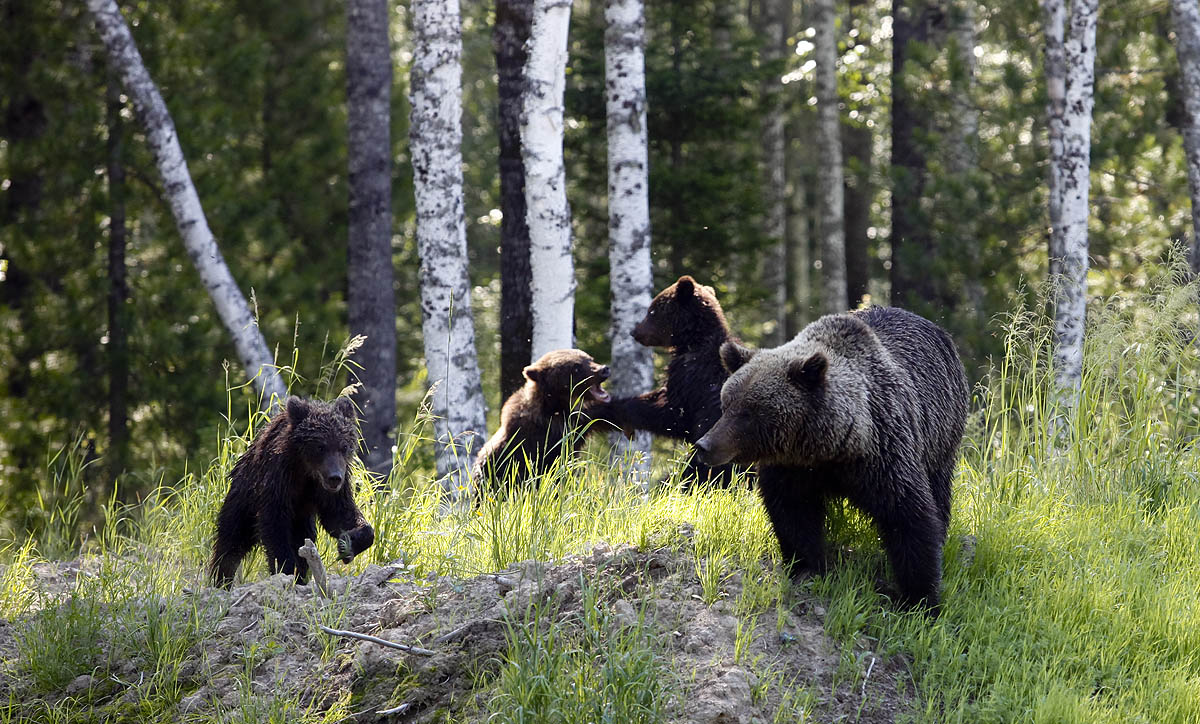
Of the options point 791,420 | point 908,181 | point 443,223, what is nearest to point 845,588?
point 791,420

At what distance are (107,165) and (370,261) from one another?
466cm

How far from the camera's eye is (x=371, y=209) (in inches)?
430

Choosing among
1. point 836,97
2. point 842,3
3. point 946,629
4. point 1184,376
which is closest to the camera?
point 946,629

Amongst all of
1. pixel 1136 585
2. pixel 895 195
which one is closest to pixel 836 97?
pixel 895 195

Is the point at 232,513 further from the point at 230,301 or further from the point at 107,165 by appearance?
the point at 107,165

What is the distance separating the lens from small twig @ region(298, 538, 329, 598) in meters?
4.69

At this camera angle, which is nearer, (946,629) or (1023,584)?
(946,629)

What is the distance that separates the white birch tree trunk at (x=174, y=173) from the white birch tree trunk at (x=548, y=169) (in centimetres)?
323

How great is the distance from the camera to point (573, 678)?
156 inches

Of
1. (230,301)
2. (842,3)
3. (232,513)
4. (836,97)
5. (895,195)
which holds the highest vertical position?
(842,3)

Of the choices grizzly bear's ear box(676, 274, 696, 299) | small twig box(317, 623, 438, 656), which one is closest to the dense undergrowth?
small twig box(317, 623, 438, 656)

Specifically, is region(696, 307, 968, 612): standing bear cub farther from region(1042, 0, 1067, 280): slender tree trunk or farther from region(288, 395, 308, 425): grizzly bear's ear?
region(1042, 0, 1067, 280): slender tree trunk

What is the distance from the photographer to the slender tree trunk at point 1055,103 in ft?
32.0

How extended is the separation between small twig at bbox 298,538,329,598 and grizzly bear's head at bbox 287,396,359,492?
48 centimetres
